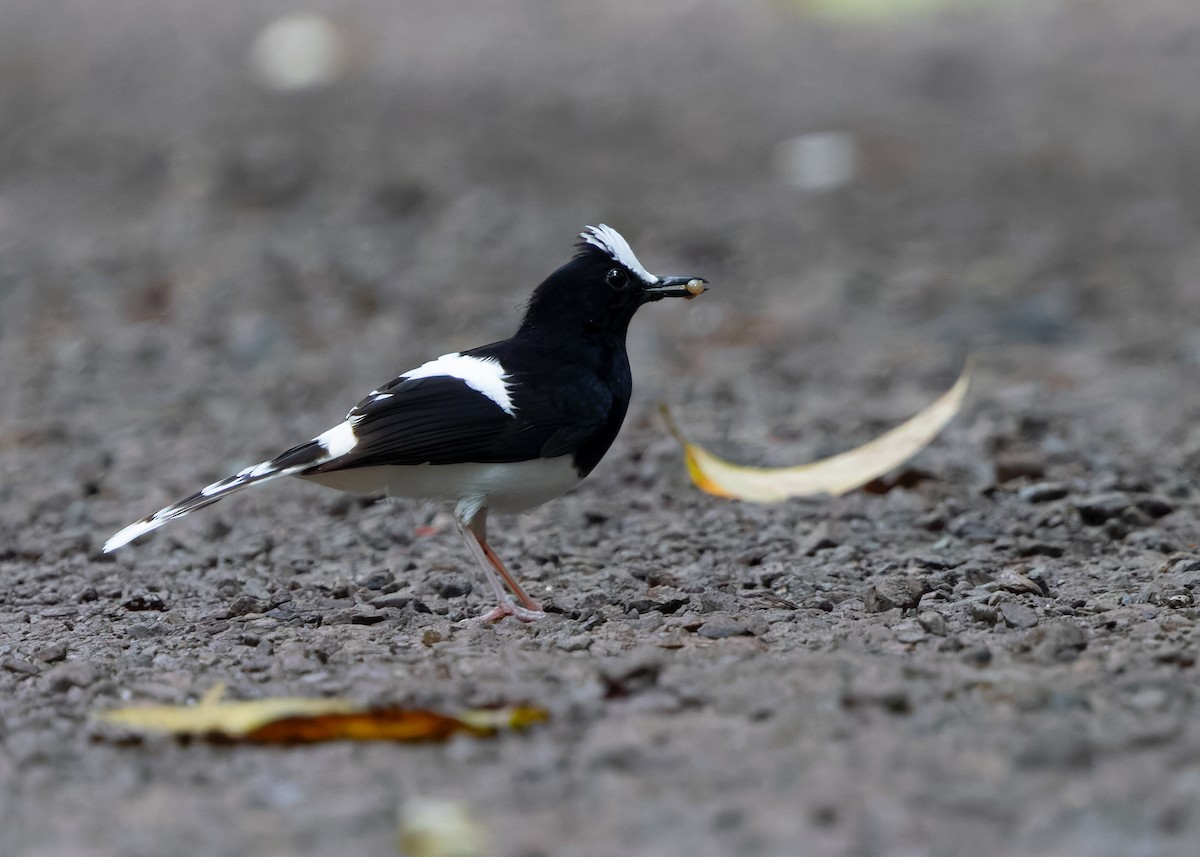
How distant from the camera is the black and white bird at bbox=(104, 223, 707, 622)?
16.5 ft

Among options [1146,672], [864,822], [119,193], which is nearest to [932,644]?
[1146,672]

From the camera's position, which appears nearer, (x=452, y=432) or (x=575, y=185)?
(x=452, y=432)

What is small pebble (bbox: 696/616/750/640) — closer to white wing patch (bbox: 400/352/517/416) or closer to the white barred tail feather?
white wing patch (bbox: 400/352/517/416)

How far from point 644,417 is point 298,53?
8344 mm

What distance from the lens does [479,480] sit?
16.8 ft

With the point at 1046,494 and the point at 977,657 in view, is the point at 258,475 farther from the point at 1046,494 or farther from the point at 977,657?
the point at 1046,494

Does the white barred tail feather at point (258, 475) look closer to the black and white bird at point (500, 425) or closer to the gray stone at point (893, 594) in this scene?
the black and white bird at point (500, 425)

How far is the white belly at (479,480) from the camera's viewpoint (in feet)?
16.8

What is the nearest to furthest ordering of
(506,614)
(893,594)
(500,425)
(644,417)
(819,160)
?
(893,594) → (506,614) → (500,425) → (644,417) → (819,160)

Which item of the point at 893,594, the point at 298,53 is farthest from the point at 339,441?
the point at 298,53

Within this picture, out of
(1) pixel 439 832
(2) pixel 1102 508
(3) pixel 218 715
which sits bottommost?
(2) pixel 1102 508

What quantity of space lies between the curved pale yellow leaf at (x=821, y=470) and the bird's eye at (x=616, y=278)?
83 centimetres

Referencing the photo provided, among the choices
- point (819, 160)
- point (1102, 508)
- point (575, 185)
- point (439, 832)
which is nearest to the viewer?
point (439, 832)

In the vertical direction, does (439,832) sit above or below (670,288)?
below
